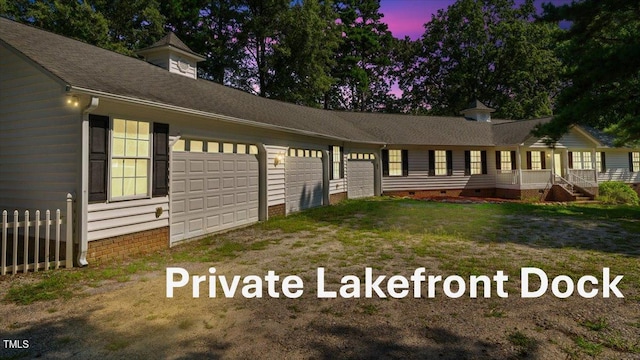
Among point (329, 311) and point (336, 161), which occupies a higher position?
point (336, 161)

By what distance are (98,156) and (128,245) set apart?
194 centimetres

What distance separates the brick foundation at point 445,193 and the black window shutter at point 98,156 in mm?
16665

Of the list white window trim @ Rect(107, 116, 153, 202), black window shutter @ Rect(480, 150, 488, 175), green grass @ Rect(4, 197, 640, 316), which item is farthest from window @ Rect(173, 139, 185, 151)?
black window shutter @ Rect(480, 150, 488, 175)

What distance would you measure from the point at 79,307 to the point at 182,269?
1.85 m

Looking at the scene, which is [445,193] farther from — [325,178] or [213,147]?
[213,147]

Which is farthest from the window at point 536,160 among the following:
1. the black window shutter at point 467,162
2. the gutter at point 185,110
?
the gutter at point 185,110

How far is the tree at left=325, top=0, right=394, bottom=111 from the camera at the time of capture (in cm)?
4000

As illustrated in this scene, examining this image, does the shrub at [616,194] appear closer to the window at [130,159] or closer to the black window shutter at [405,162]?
the black window shutter at [405,162]

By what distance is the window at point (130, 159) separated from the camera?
22.4 ft

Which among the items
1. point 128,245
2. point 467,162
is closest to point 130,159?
point 128,245

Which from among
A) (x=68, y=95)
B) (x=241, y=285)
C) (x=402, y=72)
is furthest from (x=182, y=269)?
(x=402, y=72)

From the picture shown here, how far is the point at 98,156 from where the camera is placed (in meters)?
6.45

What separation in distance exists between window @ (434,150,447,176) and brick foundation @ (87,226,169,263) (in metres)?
18.0

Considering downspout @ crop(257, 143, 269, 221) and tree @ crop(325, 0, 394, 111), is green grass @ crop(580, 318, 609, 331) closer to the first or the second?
downspout @ crop(257, 143, 269, 221)
